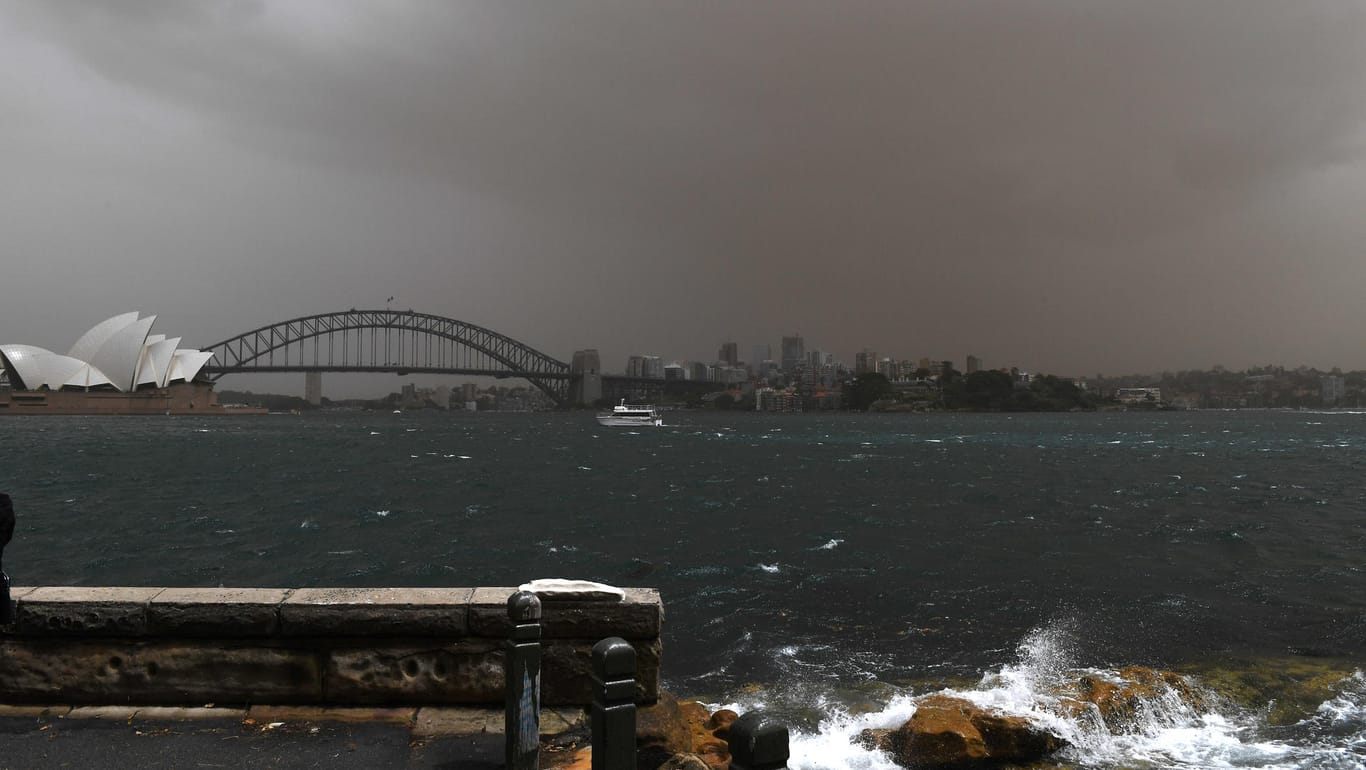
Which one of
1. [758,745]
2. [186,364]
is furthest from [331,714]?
[186,364]

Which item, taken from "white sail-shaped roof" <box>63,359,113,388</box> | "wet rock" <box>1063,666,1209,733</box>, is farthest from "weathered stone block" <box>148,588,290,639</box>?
"white sail-shaped roof" <box>63,359,113,388</box>

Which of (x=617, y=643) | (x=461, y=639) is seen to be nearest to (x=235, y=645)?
(x=461, y=639)

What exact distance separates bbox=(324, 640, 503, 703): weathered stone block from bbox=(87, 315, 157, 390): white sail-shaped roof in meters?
117

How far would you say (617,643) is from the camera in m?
3.08

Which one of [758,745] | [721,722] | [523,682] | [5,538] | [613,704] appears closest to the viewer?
[758,745]

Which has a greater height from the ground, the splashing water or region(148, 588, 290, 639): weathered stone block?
region(148, 588, 290, 639): weathered stone block

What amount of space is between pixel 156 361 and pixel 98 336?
7.74 metres

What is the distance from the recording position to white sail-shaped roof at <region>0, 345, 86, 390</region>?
104938mm

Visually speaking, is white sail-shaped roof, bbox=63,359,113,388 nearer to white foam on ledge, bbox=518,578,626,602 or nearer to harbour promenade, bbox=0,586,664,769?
harbour promenade, bbox=0,586,664,769

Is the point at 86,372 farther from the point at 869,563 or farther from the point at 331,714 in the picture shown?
the point at 331,714

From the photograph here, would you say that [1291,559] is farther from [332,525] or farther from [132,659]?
[332,525]

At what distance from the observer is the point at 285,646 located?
13.3 feet

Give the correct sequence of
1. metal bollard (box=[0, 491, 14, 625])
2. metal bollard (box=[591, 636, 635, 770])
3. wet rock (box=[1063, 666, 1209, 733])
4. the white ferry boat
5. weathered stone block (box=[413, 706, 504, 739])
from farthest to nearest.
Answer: the white ferry boat, wet rock (box=[1063, 666, 1209, 733]), weathered stone block (box=[413, 706, 504, 739]), metal bollard (box=[0, 491, 14, 625]), metal bollard (box=[591, 636, 635, 770])

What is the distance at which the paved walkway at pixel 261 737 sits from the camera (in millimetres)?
3562
